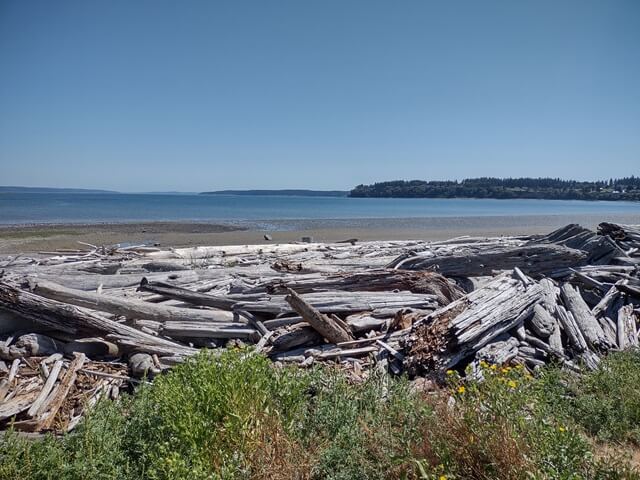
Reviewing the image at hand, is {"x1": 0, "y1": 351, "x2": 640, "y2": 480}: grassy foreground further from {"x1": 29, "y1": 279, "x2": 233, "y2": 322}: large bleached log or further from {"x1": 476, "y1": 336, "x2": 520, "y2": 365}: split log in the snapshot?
{"x1": 29, "y1": 279, "x2": 233, "y2": 322}: large bleached log

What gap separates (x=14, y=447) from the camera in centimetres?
331

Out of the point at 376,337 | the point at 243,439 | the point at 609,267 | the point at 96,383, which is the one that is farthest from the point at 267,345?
the point at 609,267

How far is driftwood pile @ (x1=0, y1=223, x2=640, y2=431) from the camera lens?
211 inches

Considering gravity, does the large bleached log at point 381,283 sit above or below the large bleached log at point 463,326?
above

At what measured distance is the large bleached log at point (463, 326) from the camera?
549 cm

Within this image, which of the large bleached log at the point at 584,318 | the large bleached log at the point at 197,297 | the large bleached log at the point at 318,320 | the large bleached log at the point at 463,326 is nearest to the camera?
the large bleached log at the point at 463,326

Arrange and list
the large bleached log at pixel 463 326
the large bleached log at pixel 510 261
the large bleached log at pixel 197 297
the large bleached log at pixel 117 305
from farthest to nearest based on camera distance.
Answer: the large bleached log at pixel 510 261 < the large bleached log at pixel 197 297 < the large bleached log at pixel 117 305 < the large bleached log at pixel 463 326

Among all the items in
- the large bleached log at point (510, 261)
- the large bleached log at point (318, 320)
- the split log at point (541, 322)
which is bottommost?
the split log at point (541, 322)

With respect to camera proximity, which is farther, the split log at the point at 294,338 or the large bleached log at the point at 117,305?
the large bleached log at the point at 117,305

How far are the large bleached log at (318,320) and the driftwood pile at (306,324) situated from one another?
0.07ft

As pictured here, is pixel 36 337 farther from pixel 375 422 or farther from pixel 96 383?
pixel 375 422

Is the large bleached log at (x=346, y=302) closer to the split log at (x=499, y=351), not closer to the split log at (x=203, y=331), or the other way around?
the split log at (x=203, y=331)

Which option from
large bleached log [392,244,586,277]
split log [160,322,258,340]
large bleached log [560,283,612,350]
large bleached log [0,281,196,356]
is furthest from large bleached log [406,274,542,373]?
large bleached log [0,281,196,356]

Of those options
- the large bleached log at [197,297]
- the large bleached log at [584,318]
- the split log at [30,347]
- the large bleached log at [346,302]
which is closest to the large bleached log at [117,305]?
the large bleached log at [197,297]
